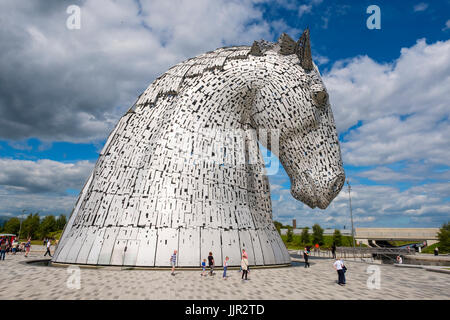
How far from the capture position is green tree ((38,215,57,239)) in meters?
54.8

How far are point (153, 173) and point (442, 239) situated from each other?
44377mm

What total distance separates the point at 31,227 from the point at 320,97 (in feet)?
215

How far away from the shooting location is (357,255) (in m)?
31.3

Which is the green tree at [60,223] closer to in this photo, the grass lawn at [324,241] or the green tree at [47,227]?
the green tree at [47,227]

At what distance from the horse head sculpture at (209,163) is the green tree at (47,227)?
55.3 m

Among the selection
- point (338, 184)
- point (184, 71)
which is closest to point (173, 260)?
point (338, 184)

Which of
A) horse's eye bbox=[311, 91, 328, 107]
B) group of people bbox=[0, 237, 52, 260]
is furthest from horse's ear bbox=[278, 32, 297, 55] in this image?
group of people bbox=[0, 237, 52, 260]

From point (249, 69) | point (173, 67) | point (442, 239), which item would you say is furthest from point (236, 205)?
point (442, 239)

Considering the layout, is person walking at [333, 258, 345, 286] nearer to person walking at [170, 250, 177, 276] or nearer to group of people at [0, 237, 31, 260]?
person walking at [170, 250, 177, 276]

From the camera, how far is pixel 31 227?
56.2m

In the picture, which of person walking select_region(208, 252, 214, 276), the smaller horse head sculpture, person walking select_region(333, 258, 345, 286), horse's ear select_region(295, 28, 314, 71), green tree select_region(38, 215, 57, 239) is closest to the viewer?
person walking select_region(333, 258, 345, 286)

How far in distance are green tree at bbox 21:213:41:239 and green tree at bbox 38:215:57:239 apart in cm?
147

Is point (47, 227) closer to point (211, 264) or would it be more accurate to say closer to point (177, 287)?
point (211, 264)

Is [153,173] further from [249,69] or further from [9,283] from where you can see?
[249,69]
